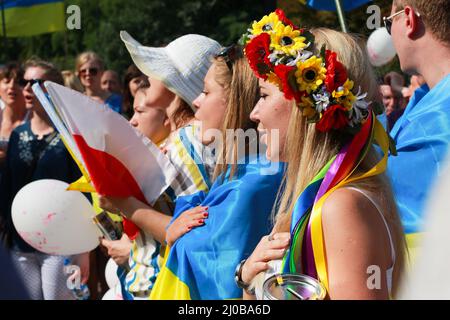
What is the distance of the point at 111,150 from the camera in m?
3.83

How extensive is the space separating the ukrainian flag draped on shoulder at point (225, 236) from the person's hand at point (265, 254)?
582mm

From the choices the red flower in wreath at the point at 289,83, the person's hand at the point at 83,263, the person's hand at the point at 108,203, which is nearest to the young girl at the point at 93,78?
the person's hand at the point at 83,263

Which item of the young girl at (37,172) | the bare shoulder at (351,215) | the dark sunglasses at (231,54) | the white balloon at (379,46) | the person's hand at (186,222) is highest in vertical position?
the bare shoulder at (351,215)

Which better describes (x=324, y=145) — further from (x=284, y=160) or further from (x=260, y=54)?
(x=260, y=54)

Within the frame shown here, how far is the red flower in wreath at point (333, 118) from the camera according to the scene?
2.44m

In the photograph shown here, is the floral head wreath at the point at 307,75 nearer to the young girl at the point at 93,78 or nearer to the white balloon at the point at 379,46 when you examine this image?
the white balloon at the point at 379,46

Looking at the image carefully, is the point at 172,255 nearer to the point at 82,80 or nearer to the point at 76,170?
the point at 76,170

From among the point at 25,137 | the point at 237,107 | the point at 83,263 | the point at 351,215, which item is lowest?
the point at 83,263

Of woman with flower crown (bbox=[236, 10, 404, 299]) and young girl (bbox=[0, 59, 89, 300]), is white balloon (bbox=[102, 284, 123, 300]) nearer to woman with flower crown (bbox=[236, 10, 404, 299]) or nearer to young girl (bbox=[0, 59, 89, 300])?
young girl (bbox=[0, 59, 89, 300])

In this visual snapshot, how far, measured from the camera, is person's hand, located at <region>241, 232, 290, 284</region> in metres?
2.36

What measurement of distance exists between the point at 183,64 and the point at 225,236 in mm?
1266

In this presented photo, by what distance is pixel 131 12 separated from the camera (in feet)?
67.4

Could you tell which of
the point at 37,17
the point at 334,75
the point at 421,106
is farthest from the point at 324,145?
the point at 37,17

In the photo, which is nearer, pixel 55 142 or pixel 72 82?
pixel 55 142
